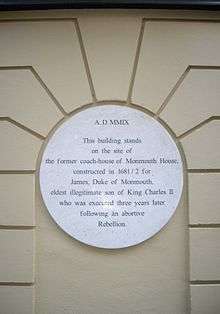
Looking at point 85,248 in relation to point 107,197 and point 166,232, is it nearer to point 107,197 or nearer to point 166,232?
point 107,197

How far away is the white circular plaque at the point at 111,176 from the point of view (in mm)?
4238

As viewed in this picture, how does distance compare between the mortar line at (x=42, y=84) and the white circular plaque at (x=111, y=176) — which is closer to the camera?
the white circular plaque at (x=111, y=176)

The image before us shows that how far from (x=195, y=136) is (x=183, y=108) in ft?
1.02

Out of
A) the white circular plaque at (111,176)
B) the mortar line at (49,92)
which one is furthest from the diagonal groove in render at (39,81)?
the white circular plaque at (111,176)

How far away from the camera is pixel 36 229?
428 centimetres

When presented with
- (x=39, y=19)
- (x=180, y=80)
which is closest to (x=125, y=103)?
(x=180, y=80)

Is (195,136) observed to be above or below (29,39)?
below

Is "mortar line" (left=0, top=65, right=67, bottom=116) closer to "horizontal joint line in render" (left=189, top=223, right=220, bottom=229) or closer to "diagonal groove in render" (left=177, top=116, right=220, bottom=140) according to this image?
"diagonal groove in render" (left=177, top=116, right=220, bottom=140)

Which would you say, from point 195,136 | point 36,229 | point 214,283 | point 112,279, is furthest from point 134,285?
point 195,136

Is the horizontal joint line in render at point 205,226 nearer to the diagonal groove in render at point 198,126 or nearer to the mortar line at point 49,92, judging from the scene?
the diagonal groove in render at point 198,126

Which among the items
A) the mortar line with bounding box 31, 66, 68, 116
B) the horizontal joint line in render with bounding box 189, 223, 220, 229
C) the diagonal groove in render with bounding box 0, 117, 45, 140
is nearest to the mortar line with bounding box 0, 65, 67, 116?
the mortar line with bounding box 31, 66, 68, 116

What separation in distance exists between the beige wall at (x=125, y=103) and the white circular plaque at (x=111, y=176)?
0.10m

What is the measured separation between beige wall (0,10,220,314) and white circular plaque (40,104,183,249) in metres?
0.10

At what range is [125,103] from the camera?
438 centimetres
